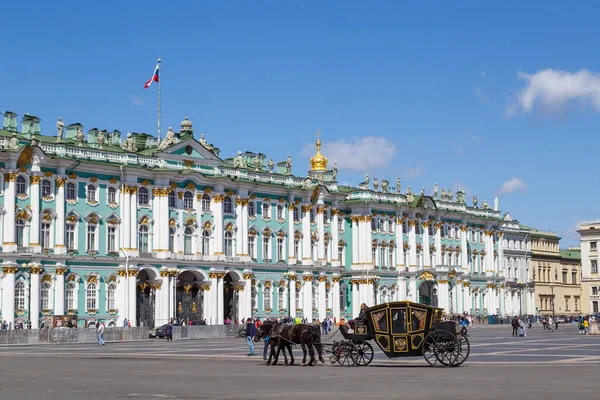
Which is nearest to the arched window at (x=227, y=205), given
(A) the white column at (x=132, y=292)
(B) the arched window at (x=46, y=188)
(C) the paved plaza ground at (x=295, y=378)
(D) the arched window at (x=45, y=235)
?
(A) the white column at (x=132, y=292)

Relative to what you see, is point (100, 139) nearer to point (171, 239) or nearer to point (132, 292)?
point (171, 239)

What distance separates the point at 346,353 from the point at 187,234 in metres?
49.5

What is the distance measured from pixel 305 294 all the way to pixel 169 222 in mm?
18053

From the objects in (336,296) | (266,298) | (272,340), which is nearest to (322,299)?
(336,296)

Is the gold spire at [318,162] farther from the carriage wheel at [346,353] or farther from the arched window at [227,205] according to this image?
the carriage wheel at [346,353]

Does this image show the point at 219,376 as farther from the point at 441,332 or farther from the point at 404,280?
the point at 404,280

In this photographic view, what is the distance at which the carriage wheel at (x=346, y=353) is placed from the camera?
111ft

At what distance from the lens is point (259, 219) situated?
89000 millimetres

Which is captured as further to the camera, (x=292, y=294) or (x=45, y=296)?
(x=292, y=294)


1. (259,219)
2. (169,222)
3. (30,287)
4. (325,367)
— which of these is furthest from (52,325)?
(325,367)

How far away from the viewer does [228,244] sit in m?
85.6

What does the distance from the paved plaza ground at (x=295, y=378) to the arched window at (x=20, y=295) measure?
105ft

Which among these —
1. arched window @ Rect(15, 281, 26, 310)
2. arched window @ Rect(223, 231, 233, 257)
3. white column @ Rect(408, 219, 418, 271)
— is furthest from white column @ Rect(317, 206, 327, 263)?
arched window @ Rect(15, 281, 26, 310)

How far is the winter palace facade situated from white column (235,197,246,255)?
10 centimetres
